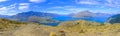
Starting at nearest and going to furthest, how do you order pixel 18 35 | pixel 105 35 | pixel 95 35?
pixel 18 35 → pixel 105 35 → pixel 95 35

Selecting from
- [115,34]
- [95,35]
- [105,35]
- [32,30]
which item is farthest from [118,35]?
[32,30]

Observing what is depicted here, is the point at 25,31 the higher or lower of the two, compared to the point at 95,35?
higher

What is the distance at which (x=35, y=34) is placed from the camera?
340 feet

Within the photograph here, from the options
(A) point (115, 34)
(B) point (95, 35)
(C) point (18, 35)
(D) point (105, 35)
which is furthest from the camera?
(B) point (95, 35)

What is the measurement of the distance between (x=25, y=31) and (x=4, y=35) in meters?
10.5

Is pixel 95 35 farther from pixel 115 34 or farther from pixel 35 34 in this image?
pixel 35 34

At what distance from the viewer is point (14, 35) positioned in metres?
108

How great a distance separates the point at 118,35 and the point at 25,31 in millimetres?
37750

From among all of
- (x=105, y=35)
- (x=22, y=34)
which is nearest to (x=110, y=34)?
(x=105, y=35)

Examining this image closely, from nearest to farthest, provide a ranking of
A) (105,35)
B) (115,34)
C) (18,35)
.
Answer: (18,35), (115,34), (105,35)

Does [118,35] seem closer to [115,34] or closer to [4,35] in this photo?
[115,34]

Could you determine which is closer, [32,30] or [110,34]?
[32,30]

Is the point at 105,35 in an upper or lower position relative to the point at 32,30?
lower

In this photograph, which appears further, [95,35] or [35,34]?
[95,35]
